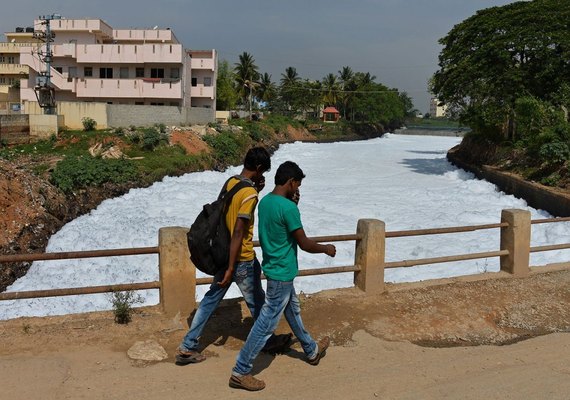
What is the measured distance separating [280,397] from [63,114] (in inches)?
1271

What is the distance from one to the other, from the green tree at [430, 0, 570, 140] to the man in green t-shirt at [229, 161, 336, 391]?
2357cm

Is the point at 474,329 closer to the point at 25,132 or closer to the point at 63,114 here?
the point at 25,132

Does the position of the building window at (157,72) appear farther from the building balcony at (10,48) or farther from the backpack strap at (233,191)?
the backpack strap at (233,191)

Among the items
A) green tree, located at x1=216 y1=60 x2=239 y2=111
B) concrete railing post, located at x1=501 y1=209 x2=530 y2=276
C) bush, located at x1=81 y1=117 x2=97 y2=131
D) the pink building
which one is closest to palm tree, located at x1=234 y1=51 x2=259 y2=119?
green tree, located at x1=216 y1=60 x2=239 y2=111

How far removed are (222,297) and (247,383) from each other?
0.76 m

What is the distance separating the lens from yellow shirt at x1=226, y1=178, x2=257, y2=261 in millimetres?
3971

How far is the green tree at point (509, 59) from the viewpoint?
80.4 ft

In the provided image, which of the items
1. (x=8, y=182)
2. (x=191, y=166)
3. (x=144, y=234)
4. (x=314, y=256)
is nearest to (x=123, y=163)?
(x=191, y=166)

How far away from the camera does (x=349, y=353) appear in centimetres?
489

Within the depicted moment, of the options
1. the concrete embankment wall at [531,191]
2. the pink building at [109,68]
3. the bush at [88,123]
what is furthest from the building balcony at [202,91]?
the concrete embankment wall at [531,191]

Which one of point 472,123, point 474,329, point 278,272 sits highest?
point 472,123

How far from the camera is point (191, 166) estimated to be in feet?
90.8

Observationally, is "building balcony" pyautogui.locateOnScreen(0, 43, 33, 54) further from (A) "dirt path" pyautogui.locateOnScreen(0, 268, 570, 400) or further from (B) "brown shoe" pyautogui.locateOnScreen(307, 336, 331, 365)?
(B) "brown shoe" pyautogui.locateOnScreen(307, 336, 331, 365)

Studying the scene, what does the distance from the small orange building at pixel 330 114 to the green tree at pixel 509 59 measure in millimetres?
53145
